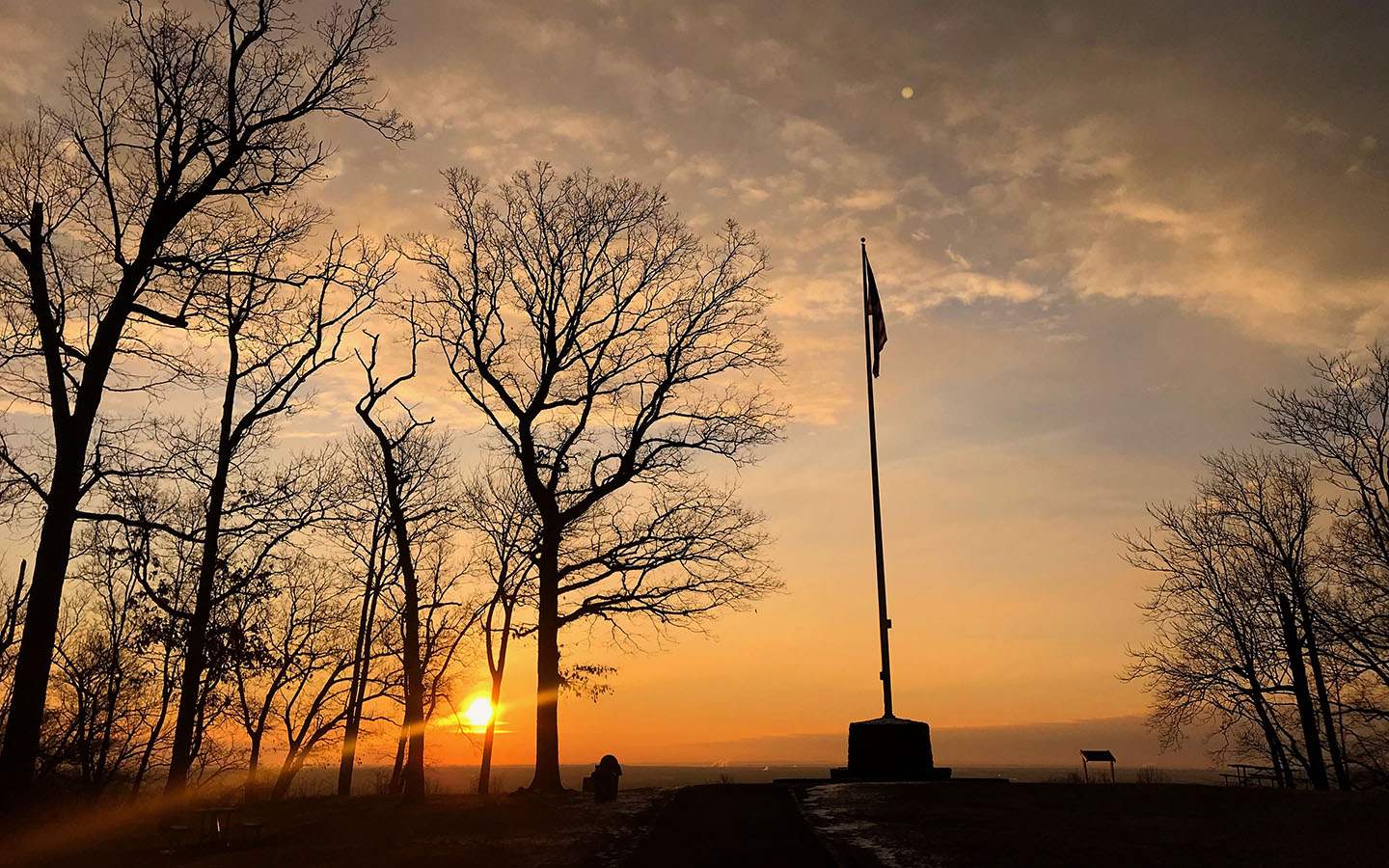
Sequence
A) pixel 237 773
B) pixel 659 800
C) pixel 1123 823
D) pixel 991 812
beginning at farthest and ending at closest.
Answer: pixel 237 773
pixel 659 800
pixel 991 812
pixel 1123 823

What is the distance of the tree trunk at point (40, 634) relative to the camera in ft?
45.3

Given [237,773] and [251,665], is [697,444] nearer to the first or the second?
[251,665]

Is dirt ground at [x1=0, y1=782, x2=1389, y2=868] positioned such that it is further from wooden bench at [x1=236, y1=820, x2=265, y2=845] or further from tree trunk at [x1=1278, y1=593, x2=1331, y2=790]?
tree trunk at [x1=1278, y1=593, x2=1331, y2=790]

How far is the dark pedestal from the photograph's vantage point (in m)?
20.1

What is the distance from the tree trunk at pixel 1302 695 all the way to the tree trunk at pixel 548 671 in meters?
27.0

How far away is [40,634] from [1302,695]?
1560 inches

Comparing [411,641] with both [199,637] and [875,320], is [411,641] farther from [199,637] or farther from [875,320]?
[875,320]

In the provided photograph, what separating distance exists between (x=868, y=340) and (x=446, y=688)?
107 ft

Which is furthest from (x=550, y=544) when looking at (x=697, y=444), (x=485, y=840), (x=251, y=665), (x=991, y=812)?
(x=991, y=812)

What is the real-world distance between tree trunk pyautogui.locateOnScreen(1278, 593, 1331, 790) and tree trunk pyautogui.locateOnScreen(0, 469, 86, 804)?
123 ft

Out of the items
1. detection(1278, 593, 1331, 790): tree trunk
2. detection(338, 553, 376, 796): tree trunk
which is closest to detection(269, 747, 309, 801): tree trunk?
detection(338, 553, 376, 796): tree trunk

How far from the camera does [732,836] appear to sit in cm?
1176

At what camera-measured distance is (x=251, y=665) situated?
26.8 meters

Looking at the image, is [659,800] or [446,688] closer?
[659,800]
